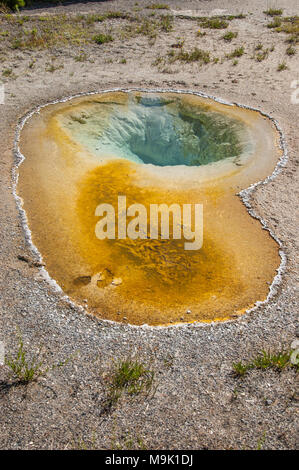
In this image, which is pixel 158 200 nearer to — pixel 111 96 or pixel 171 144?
pixel 171 144

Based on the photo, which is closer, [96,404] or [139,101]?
[96,404]

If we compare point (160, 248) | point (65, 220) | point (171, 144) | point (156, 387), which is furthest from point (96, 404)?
point (171, 144)

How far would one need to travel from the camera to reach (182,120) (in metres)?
12.0

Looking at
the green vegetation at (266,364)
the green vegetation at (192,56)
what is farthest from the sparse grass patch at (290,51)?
the green vegetation at (266,364)

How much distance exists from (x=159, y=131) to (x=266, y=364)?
8857 millimetres

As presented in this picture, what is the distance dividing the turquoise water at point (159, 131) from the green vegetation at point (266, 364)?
22.9ft

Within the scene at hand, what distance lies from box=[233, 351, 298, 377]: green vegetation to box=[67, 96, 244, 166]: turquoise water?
6970 mm

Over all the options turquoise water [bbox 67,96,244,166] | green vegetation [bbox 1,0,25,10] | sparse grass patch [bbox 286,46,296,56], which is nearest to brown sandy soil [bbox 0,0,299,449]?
turquoise water [bbox 67,96,244,166]

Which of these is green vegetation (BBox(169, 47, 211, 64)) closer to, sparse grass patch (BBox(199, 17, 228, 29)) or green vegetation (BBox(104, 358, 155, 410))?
sparse grass patch (BBox(199, 17, 228, 29))

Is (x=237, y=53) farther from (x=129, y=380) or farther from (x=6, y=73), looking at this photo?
(x=129, y=380)

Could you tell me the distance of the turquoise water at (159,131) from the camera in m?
11.1

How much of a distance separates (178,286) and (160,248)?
1.09 m

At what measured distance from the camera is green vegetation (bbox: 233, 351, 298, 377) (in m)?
5.01

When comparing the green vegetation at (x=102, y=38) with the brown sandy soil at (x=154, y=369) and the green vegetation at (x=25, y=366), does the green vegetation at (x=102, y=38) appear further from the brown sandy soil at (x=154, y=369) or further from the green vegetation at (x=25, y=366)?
the green vegetation at (x=25, y=366)
